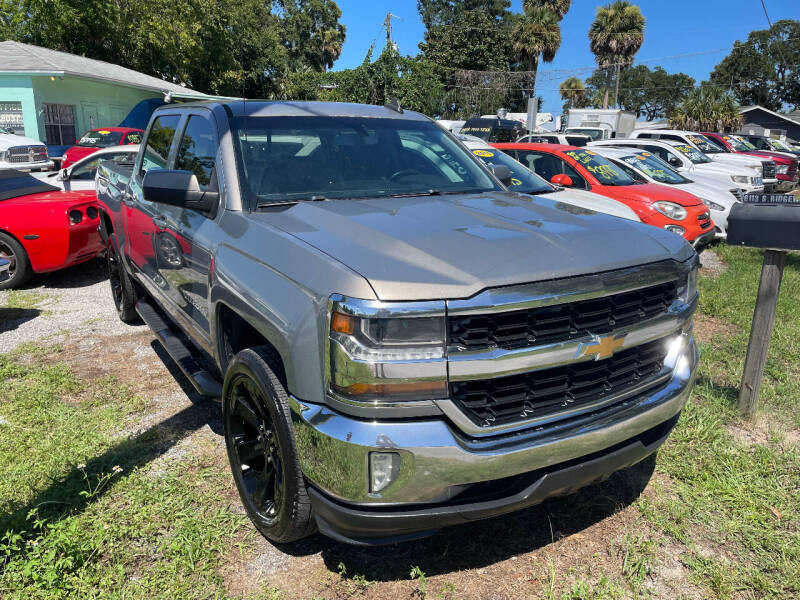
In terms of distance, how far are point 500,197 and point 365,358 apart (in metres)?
1.71

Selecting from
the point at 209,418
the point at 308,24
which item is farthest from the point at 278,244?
the point at 308,24

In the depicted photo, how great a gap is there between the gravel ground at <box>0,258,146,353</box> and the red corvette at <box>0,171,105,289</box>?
0.35 metres

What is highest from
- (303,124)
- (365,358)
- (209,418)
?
(303,124)

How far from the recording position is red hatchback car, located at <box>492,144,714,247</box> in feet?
28.4

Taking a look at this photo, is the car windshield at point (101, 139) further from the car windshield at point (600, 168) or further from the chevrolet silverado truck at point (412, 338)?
the chevrolet silverado truck at point (412, 338)

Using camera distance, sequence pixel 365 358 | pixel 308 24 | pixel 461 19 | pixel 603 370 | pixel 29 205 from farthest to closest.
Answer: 1. pixel 308 24
2. pixel 461 19
3. pixel 29 205
4. pixel 603 370
5. pixel 365 358

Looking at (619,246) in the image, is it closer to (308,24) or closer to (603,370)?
(603,370)

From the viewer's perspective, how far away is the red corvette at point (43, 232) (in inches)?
266

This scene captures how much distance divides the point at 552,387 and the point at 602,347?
25 centimetres

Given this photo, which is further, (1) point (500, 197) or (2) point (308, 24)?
(2) point (308, 24)

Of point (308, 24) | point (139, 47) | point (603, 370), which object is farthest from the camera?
point (308, 24)

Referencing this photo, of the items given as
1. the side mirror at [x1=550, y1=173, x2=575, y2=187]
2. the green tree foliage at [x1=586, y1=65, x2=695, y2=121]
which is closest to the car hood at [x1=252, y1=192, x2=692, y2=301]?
the side mirror at [x1=550, y1=173, x2=575, y2=187]

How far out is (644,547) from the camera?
2.78 metres

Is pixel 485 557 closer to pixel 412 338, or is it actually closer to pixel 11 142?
pixel 412 338
